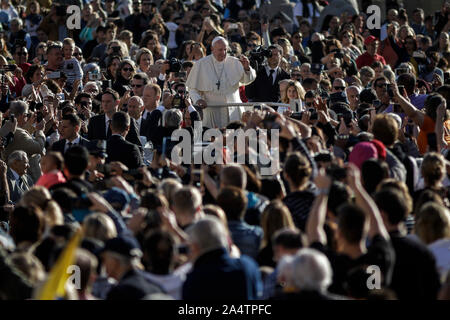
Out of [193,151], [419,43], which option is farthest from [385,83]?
[419,43]

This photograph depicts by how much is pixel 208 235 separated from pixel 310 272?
832mm

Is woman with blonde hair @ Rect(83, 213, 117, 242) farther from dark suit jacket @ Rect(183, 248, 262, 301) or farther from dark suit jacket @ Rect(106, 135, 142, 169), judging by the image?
dark suit jacket @ Rect(106, 135, 142, 169)

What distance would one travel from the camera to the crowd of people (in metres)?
6.27

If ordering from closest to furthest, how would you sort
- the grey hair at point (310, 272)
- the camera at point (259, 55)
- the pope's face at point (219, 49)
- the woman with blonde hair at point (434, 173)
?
the grey hair at point (310, 272) < the woman with blonde hair at point (434, 173) < the pope's face at point (219, 49) < the camera at point (259, 55)

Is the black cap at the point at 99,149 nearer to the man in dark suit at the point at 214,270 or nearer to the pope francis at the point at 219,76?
the man in dark suit at the point at 214,270

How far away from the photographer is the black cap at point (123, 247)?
6332 mm

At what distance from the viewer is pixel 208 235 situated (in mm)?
Result: 6246

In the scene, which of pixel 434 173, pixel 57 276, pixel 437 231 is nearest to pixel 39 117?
pixel 434 173

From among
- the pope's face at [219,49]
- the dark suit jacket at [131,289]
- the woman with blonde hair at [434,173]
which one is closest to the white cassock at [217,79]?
the pope's face at [219,49]

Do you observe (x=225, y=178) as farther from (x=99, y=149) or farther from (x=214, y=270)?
(x=99, y=149)

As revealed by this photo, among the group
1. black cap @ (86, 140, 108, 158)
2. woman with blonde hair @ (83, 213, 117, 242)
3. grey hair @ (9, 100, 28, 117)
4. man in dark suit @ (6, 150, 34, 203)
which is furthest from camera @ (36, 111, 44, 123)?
woman with blonde hair @ (83, 213, 117, 242)

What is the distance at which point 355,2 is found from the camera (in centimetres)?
2236

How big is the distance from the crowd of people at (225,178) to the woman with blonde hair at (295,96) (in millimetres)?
17
